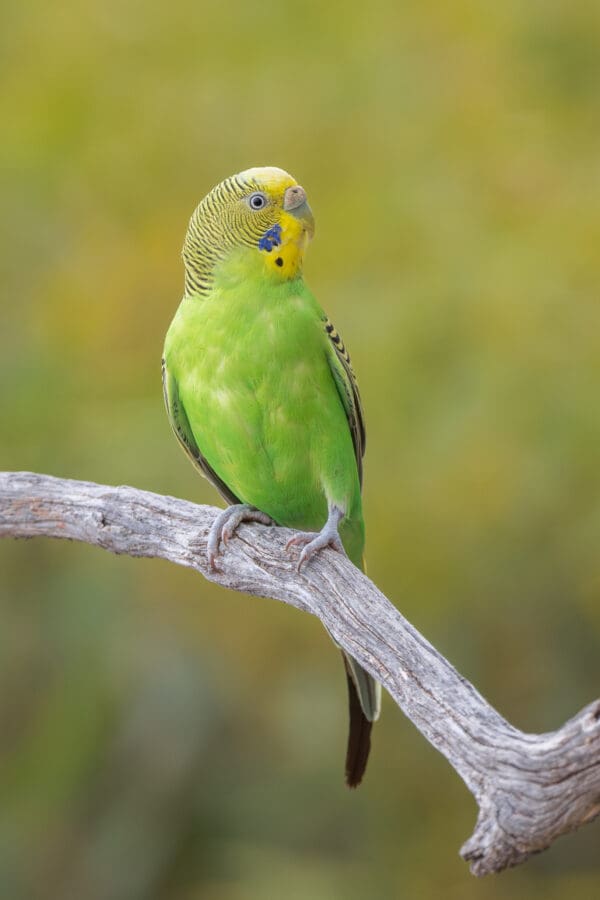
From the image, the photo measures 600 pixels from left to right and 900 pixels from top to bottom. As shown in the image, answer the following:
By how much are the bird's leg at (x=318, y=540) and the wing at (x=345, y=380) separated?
339 millimetres

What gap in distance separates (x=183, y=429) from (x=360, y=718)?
3.34ft

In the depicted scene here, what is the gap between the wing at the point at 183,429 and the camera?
3201 mm

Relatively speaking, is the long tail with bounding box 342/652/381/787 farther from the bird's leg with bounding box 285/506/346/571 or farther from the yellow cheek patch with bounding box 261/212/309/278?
the yellow cheek patch with bounding box 261/212/309/278

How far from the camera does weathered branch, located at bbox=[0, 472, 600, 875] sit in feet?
6.31

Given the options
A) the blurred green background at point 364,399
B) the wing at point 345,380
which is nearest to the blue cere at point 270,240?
the wing at point 345,380

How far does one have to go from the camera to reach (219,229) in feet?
9.73

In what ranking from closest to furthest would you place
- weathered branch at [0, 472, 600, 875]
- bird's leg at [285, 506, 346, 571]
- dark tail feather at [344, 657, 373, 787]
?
weathered branch at [0, 472, 600, 875] < bird's leg at [285, 506, 346, 571] < dark tail feather at [344, 657, 373, 787]

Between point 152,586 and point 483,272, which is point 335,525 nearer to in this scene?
point 152,586

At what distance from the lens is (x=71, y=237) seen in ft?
17.7

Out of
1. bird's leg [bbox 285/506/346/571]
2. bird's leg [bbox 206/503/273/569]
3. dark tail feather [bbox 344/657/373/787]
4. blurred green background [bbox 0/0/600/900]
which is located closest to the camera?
bird's leg [bbox 285/506/346/571]

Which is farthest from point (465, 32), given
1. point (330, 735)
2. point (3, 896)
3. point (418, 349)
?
point (3, 896)

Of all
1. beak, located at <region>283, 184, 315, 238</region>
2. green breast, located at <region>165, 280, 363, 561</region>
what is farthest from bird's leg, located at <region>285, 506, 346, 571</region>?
beak, located at <region>283, 184, 315, 238</region>

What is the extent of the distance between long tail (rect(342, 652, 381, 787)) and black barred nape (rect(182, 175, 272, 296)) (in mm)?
1181

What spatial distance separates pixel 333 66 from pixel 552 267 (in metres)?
1.65
